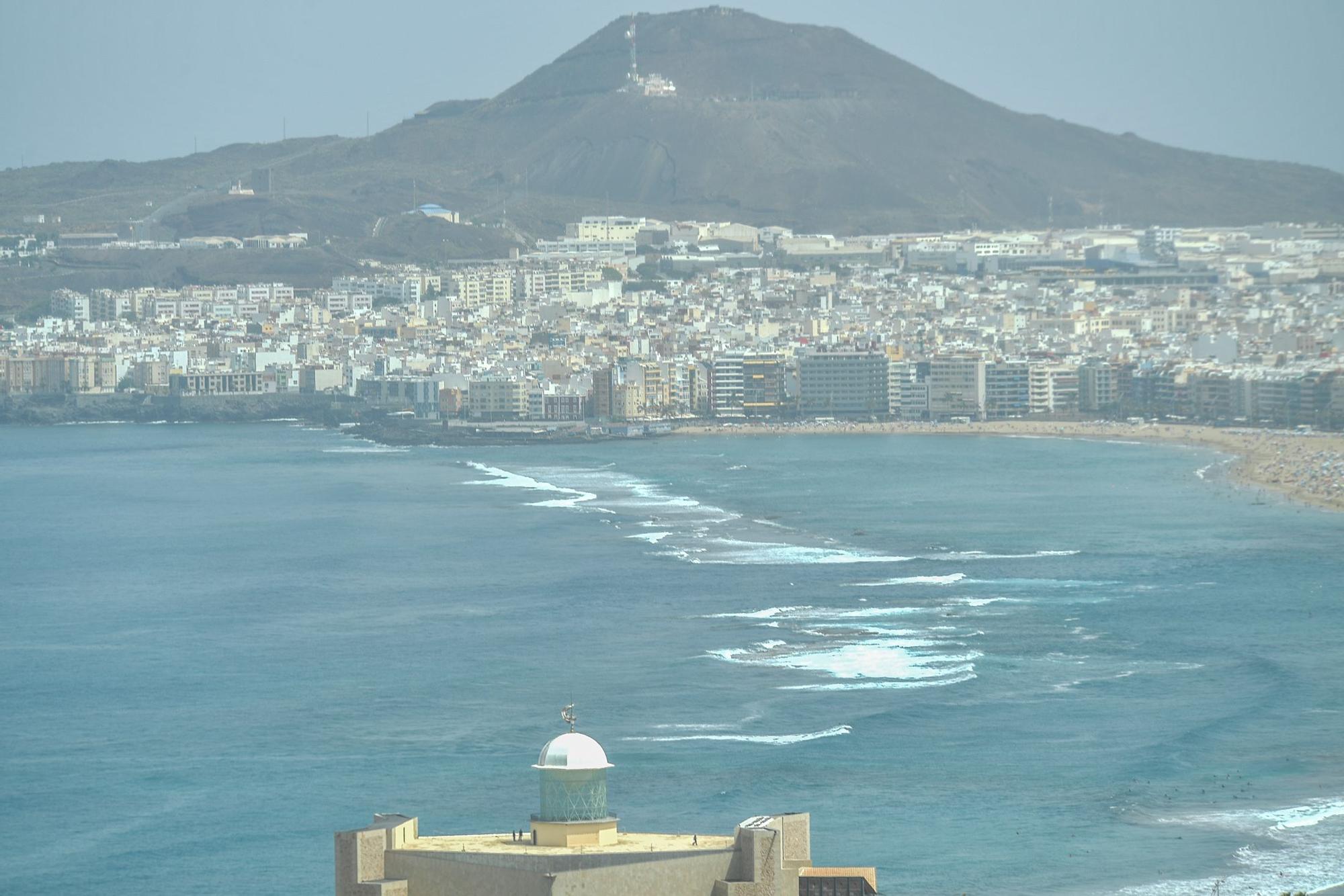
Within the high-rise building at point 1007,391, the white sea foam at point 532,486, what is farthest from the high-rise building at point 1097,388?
the white sea foam at point 532,486

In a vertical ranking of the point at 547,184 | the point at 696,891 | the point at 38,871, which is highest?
the point at 547,184

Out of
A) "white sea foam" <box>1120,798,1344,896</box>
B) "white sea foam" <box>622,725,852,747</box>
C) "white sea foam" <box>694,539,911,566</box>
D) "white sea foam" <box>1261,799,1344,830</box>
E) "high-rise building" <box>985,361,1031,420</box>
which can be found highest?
"high-rise building" <box>985,361,1031,420</box>

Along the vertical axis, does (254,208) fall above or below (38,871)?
above

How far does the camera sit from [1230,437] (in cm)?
5050

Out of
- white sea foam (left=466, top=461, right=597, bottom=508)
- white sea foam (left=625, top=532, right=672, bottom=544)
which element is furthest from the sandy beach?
white sea foam (left=466, top=461, right=597, bottom=508)

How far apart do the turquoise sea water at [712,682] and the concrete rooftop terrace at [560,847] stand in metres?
6.71

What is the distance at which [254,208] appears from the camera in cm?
12350

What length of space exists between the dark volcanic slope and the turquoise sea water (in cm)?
9585

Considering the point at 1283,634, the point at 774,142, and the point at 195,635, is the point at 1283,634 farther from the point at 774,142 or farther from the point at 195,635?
the point at 774,142

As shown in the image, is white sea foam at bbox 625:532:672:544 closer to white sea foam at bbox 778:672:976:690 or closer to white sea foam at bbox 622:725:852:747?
white sea foam at bbox 778:672:976:690

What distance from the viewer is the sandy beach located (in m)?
37.8

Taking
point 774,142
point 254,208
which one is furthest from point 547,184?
point 254,208

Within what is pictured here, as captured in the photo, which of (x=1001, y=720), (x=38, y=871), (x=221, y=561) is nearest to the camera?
(x=38, y=871)

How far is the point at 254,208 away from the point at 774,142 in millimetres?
36387
